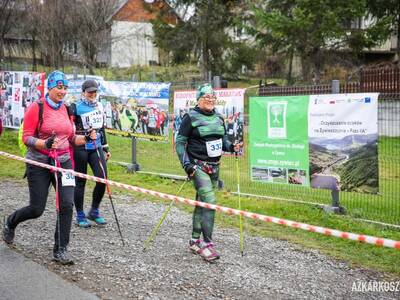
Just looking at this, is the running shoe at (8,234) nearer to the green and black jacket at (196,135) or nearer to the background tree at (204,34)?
the green and black jacket at (196,135)

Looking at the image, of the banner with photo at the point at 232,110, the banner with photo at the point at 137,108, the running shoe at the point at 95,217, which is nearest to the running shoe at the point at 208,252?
the running shoe at the point at 95,217

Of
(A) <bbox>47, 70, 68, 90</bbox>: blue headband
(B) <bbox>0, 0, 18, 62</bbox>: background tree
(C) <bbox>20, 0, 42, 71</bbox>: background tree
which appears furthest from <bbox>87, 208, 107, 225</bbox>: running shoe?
(C) <bbox>20, 0, 42, 71</bbox>: background tree

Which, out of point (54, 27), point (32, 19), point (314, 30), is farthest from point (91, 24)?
point (314, 30)

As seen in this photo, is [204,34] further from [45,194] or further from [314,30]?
[45,194]

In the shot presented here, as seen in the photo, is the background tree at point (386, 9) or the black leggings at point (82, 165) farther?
the background tree at point (386, 9)

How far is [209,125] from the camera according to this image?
19.9 ft

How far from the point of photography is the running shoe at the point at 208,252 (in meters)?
5.85

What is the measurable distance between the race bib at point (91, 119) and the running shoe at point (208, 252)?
2431 mm

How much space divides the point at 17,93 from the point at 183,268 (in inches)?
460

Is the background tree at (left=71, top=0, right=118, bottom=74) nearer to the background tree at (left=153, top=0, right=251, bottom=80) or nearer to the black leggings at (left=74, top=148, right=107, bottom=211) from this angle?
the background tree at (left=153, top=0, right=251, bottom=80)

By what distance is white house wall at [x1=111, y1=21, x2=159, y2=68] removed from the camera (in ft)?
130

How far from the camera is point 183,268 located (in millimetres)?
5598

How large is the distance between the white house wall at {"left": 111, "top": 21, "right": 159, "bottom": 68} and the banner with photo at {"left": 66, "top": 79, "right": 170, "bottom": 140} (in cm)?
2606

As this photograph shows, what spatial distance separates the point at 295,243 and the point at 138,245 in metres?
2.03
